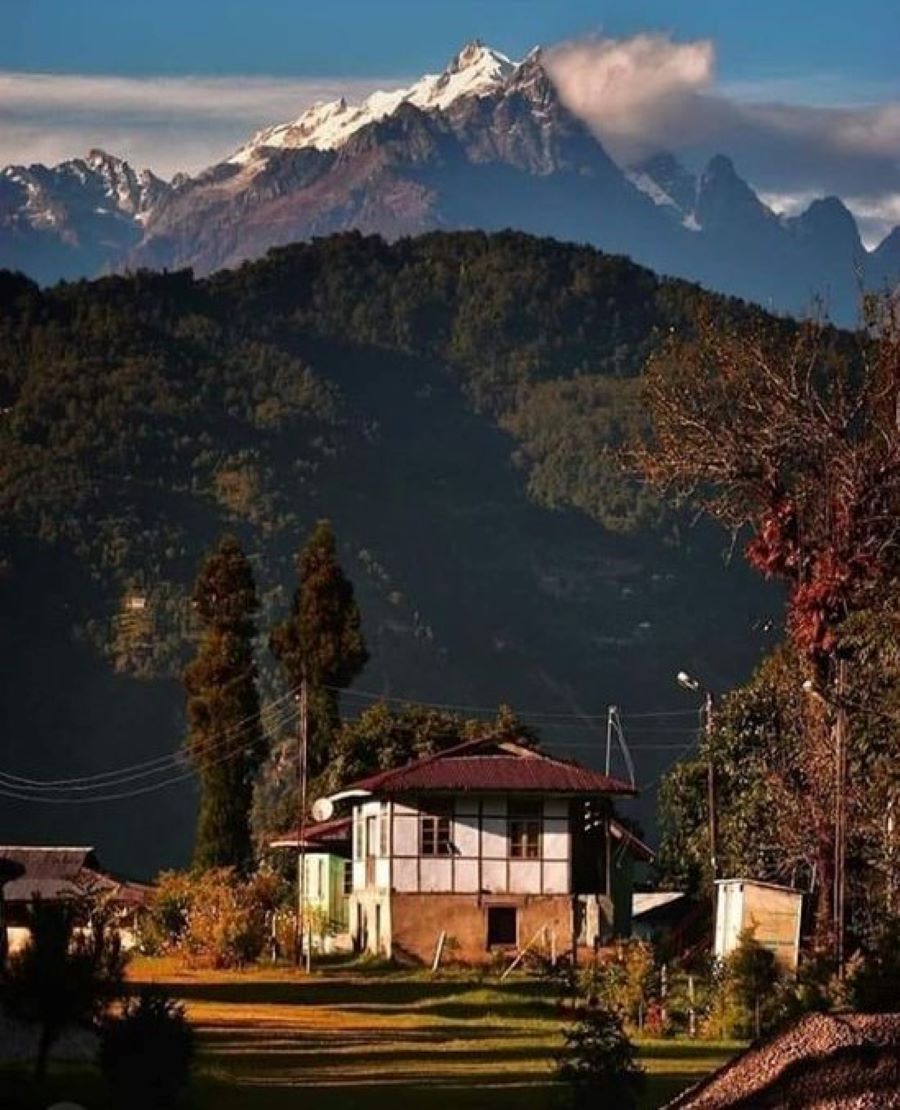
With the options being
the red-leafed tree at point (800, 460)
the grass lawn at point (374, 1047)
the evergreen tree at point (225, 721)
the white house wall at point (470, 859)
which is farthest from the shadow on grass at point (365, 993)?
the evergreen tree at point (225, 721)

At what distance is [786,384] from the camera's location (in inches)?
2170

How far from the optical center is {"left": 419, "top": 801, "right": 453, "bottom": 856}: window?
76.1 m

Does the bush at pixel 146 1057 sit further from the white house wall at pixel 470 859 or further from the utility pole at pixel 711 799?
the white house wall at pixel 470 859

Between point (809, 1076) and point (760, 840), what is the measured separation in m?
41.9

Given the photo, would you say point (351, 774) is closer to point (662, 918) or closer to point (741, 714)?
point (662, 918)

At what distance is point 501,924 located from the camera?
76.2 m

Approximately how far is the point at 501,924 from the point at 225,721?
21193 mm

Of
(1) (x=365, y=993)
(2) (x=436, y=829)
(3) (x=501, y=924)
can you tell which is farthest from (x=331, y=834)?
(1) (x=365, y=993)

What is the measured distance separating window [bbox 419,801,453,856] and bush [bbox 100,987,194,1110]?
46113mm

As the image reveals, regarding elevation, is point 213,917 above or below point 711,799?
below

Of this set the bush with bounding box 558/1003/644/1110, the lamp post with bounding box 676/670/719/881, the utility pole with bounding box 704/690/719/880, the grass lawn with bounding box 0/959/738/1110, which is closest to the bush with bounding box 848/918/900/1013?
the grass lawn with bounding box 0/959/738/1110

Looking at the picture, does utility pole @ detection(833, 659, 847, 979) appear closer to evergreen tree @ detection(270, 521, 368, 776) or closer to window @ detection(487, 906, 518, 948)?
window @ detection(487, 906, 518, 948)

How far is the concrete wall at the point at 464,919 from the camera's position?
247 feet

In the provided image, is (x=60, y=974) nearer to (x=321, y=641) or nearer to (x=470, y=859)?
(x=470, y=859)
